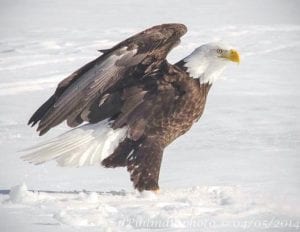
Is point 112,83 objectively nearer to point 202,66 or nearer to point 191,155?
point 202,66

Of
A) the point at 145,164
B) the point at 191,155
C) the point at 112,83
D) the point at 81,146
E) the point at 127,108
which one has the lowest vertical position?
the point at 191,155

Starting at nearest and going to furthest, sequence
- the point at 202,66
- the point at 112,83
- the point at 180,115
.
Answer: the point at 112,83
the point at 180,115
the point at 202,66

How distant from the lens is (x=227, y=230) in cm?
363

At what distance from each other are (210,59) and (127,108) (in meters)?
0.71

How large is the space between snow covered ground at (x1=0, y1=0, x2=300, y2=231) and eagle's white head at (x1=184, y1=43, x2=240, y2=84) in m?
0.64

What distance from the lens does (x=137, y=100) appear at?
4.61 m

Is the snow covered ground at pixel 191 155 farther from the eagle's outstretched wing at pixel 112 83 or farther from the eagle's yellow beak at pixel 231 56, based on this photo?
the eagle's yellow beak at pixel 231 56

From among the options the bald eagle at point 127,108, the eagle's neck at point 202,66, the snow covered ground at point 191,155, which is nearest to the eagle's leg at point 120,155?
the bald eagle at point 127,108

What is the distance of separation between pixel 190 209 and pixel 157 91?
36.2 inches

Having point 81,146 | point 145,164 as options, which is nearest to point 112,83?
point 81,146

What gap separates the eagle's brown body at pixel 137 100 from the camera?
448cm

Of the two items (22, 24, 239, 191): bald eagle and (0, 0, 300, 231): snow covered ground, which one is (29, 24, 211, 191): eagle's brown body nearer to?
(22, 24, 239, 191): bald eagle

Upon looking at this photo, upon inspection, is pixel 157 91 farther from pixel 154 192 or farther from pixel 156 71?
pixel 154 192

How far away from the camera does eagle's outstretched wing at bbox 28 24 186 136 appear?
175 inches
